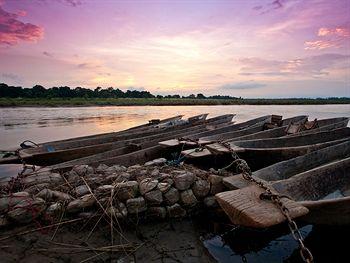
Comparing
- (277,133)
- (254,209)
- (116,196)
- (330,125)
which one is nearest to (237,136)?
(277,133)

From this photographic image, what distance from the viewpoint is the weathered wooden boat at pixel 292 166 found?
4105 millimetres

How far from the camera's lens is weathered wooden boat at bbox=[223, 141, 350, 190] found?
411cm

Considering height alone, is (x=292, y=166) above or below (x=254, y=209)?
below

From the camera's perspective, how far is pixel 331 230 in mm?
4352

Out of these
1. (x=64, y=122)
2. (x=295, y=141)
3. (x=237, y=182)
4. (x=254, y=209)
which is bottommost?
(x=64, y=122)

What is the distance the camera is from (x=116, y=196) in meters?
4.41

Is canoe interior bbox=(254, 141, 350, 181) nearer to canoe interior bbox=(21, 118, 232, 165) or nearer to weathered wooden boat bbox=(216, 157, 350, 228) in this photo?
weathered wooden boat bbox=(216, 157, 350, 228)

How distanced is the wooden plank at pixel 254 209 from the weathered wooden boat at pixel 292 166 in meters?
0.67

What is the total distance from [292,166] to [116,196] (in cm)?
315

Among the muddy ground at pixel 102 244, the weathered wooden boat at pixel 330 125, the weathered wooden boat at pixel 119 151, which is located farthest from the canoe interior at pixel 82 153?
the weathered wooden boat at pixel 330 125

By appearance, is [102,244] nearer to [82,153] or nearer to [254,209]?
[254,209]

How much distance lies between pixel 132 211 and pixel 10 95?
65172mm

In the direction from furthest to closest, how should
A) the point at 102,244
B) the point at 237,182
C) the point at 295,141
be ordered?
the point at 295,141 → the point at 237,182 → the point at 102,244

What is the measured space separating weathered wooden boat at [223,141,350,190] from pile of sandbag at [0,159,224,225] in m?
0.72
